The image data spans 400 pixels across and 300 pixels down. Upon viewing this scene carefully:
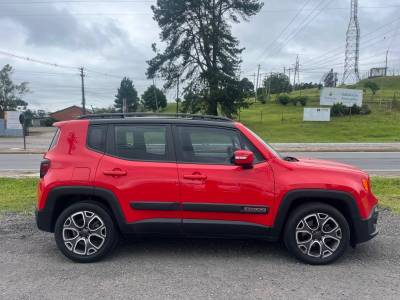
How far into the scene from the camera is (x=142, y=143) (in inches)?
195

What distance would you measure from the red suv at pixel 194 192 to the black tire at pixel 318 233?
0.04 ft

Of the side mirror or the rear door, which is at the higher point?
the side mirror

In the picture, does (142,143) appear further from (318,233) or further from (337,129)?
(337,129)

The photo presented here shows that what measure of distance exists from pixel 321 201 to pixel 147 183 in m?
1.95

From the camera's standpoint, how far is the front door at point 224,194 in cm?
467

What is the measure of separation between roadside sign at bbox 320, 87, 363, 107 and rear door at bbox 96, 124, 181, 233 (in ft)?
145

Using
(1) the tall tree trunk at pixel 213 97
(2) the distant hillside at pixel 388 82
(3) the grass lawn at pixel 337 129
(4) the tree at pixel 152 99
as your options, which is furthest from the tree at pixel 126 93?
(1) the tall tree trunk at pixel 213 97

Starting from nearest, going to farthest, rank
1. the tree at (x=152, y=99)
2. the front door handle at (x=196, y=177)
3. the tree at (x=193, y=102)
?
the front door handle at (x=196, y=177) < the tree at (x=193, y=102) < the tree at (x=152, y=99)

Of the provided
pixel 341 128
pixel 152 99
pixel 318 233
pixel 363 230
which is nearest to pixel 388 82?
pixel 152 99

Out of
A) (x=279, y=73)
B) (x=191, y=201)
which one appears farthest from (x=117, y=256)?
(x=279, y=73)

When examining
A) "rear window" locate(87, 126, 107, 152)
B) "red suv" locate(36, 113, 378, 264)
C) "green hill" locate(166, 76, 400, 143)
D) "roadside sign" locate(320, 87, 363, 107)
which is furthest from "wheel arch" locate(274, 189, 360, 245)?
"roadside sign" locate(320, 87, 363, 107)

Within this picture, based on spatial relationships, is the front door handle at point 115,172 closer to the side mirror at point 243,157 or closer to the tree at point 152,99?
the side mirror at point 243,157

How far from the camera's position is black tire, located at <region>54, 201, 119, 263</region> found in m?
4.81

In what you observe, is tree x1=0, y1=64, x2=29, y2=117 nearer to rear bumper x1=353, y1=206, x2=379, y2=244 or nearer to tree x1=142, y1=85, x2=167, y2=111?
tree x1=142, y1=85, x2=167, y2=111
